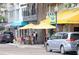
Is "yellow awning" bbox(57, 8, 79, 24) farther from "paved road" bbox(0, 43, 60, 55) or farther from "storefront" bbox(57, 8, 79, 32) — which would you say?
"paved road" bbox(0, 43, 60, 55)

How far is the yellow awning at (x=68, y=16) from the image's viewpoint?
81.5ft

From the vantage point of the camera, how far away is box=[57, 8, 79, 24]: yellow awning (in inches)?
978

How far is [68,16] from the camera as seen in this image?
25.9 meters

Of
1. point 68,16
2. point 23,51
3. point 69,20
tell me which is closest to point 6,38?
point 68,16

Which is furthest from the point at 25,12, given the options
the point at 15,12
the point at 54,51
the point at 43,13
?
the point at 54,51

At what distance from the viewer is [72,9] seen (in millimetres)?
27062

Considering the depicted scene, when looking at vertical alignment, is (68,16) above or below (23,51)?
above

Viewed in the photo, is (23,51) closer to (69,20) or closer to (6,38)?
(69,20)

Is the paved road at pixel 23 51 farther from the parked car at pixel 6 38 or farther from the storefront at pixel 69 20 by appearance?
the parked car at pixel 6 38

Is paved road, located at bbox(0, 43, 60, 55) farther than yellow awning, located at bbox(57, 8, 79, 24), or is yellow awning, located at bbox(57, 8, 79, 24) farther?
yellow awning, located at bbox(57, 8, 79, 24)

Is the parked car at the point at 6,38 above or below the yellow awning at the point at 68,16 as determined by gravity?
below

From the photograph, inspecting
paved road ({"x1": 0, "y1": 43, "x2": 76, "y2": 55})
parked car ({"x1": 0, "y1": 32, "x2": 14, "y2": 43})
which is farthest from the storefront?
parked car ({"x1": 0, "y1": 32, "x2": 14, "y2": 43})

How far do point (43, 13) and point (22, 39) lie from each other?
2.77m

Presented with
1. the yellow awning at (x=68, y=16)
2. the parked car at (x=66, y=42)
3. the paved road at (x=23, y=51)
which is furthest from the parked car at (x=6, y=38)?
the parked car at (x=66, y=42)
